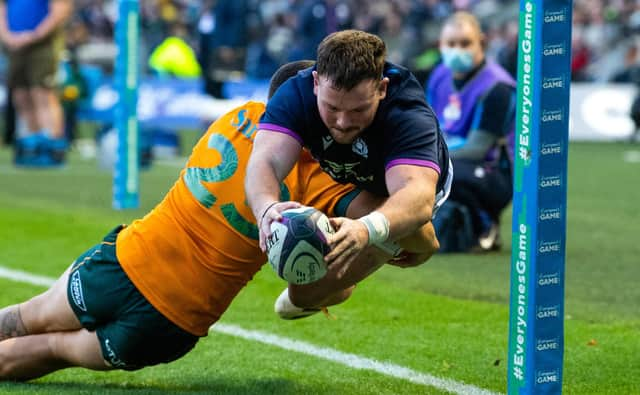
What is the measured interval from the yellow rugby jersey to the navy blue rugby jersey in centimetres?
42

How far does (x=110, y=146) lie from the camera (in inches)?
563

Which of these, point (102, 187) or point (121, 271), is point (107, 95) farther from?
point (121, 271)

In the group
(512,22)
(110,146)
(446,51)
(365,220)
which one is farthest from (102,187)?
(512,22)

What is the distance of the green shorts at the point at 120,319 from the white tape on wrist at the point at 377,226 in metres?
1.15

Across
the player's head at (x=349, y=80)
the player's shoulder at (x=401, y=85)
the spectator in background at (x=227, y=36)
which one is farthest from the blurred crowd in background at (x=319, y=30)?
the player's head at (x=349, y=80)

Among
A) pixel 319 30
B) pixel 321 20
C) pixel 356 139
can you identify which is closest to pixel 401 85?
pixel 356 139

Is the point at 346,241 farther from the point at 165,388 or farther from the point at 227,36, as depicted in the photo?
the point at 227,36

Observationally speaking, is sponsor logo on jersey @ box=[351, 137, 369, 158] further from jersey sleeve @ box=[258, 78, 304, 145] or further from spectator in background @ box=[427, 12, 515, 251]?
spectator in background @ box=[427, 12, 515, 251]

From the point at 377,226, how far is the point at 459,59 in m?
4.92

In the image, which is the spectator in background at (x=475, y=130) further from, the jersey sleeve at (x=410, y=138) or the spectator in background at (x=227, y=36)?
the spectator in background at (x=227, y=36)

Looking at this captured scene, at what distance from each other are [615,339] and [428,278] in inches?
77.3

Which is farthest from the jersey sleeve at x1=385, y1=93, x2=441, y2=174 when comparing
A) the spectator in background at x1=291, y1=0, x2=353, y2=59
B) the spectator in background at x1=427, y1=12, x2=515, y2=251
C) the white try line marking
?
the spectator in background at x1=291, y1=0, x2=353, y2=59

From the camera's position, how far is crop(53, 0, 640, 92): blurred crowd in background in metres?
21.3

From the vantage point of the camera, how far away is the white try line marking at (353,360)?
15.9 feet
